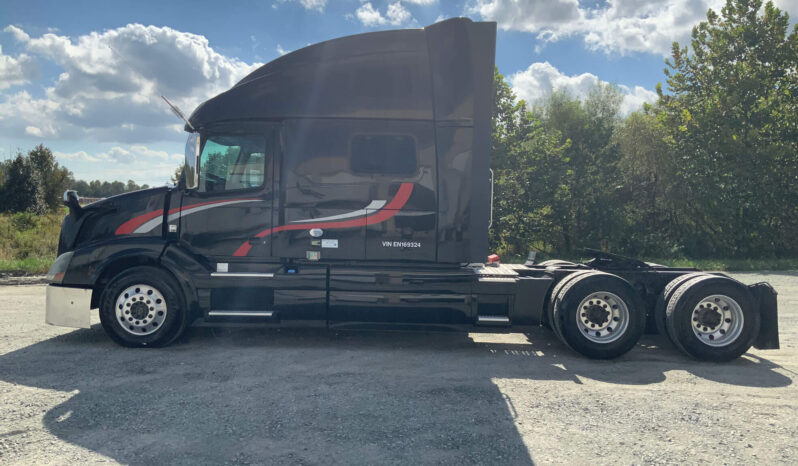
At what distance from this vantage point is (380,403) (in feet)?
14.4

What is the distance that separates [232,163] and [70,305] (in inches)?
105

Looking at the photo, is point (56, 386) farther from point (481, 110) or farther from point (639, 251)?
point (639, 251)

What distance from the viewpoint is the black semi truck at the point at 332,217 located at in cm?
615

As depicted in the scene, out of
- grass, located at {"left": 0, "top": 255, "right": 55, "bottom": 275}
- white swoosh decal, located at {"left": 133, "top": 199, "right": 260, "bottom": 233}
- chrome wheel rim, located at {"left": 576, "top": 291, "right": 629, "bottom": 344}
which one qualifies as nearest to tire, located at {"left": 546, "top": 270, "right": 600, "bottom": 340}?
chrome wheel rim, located at {"left": 576, "top": 291, "right": 629, "bottom": 344}

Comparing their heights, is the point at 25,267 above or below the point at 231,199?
below

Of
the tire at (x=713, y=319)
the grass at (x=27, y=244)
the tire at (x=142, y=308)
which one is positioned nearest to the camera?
the tire at (x=713, y=319)

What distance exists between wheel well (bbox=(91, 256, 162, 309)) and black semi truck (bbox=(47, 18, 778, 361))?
0.07ft

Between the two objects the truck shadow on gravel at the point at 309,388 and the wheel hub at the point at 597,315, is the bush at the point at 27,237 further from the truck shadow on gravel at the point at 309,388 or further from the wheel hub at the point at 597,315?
the wheel hub at the point at 597,315

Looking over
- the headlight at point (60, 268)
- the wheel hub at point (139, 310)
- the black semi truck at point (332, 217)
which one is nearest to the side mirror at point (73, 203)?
the black semi truck at point (332, 217)

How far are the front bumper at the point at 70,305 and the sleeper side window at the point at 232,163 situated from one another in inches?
77.8

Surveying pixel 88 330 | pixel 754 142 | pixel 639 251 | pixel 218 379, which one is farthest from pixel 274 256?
pixel 754 142

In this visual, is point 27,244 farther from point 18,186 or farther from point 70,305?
point 18,186

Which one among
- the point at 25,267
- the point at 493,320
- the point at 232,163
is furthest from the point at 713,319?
the point at 25,267

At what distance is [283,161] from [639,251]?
20.5 m
